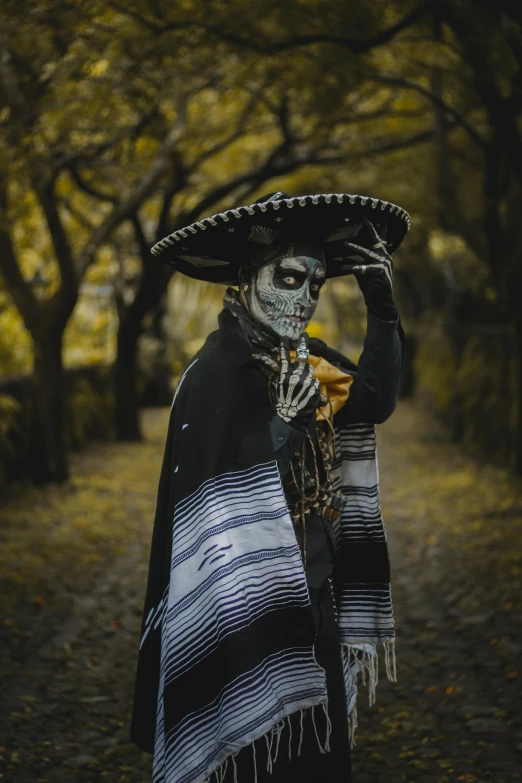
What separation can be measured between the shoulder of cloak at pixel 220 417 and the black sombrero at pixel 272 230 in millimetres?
332

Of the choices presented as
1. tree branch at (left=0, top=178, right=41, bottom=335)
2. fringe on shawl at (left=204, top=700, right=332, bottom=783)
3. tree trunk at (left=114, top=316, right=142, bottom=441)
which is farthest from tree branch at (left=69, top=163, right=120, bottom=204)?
fringe on shawl at (left=204, top=700, right=332, bottom=783)

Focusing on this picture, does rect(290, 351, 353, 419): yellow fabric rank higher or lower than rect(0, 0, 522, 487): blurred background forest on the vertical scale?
lower

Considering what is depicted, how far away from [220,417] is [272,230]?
0.69 m

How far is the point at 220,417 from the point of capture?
3010 millimetres

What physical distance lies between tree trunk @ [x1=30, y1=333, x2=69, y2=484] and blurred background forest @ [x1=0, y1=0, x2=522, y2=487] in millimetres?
26

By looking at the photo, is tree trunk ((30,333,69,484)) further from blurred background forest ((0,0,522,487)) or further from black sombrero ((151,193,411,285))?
black sombrero ((151,193,411,285))

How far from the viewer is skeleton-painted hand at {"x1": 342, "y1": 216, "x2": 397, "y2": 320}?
10.4ft

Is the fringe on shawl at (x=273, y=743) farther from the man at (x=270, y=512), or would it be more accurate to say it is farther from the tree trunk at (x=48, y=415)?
the tree trunk at (x=48, y=415)

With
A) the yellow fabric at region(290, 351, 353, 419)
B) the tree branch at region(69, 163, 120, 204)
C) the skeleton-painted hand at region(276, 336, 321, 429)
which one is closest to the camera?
the skeleton-painted hand at region(276, 336, 321, 429)

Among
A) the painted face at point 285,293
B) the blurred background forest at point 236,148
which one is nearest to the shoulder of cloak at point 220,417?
the painted face at point 285,293

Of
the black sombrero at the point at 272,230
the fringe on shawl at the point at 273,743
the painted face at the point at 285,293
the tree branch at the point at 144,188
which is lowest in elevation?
the fringe on shawl at the point at 273,743

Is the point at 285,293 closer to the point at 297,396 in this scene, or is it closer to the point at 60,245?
the point at 297,396

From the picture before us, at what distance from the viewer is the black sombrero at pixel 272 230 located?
2992mm

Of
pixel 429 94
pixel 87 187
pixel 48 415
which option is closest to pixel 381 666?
pixel 429 94
